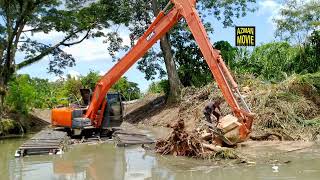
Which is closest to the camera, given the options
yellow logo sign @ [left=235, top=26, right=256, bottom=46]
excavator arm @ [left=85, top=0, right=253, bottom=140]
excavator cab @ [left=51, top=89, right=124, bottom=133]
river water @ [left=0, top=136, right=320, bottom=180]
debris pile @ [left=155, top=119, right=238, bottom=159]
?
river water @ [left=0, top=136, right=320, bottom=180]

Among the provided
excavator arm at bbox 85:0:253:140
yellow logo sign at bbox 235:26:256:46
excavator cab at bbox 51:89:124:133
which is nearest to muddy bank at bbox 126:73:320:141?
excavator arm at bbox 85:0:253:140

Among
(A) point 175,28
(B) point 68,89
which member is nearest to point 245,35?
(A) point 175,28

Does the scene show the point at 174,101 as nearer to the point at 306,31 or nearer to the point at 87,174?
the point at 306,31

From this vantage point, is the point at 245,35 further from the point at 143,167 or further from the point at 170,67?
the point at 143,167

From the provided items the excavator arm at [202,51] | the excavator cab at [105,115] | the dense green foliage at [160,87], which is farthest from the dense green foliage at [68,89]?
the excavator arm at [202,51]

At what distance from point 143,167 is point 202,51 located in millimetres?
4569

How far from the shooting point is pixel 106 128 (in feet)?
65.5

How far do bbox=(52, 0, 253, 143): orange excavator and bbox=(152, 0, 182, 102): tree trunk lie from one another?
9.23 m

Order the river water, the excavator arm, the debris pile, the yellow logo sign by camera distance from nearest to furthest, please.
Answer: the river water → the debris pile → the excavator arm → the yellow logo sign

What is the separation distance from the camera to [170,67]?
1158 inches

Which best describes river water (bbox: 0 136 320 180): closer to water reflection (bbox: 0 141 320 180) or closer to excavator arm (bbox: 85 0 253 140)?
water reflection (bbox: 0 141 320 180)

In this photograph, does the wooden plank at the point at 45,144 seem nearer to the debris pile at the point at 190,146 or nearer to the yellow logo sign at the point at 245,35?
the debris pile at the point at 190,146

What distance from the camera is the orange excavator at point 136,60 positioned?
14.3m

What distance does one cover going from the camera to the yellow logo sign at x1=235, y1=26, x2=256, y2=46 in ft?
92.4
